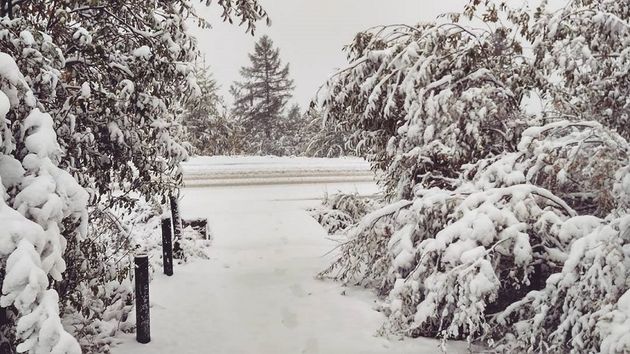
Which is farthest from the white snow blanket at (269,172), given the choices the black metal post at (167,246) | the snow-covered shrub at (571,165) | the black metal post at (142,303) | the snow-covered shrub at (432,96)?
the snow-covered shrub at (571,165)

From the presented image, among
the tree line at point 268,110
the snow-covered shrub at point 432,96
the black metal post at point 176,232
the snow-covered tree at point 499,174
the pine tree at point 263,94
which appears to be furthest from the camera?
the pine tree at point 263,94

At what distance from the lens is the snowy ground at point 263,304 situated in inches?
214

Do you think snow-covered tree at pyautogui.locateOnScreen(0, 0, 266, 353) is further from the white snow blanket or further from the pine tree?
the pine tree

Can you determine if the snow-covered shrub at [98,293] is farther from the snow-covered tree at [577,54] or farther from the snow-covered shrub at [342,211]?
the snow-covered tree at [577,54]

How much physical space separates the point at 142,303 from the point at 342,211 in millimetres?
6430

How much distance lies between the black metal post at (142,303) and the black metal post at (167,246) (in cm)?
217


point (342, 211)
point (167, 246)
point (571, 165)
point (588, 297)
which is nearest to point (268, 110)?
point (342, 211)

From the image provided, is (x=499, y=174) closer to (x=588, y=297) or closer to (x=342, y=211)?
(x=588, y=297)

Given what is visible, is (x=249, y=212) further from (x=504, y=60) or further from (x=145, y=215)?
(x=504, y=60)

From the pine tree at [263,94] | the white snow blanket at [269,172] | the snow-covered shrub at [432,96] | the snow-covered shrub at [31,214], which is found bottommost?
the white snow blanket at [269,172]

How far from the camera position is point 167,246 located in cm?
766

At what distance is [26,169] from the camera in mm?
3172

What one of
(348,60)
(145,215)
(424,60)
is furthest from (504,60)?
(145,215)

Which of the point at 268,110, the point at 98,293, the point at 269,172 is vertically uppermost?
the point at 268,110
